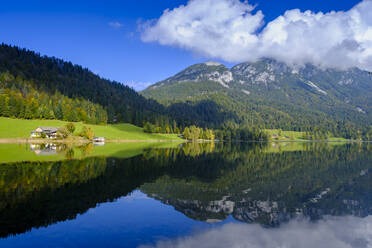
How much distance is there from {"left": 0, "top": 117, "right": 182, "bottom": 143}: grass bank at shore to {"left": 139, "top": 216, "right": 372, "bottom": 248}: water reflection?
114789 mm

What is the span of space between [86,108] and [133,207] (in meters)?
165

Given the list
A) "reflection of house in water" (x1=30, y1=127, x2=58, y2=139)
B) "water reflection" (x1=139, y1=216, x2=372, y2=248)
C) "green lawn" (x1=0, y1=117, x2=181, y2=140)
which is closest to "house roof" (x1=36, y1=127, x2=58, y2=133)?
"reflection of house in water" (x1=30, y1=127, x2=58, y2=139)

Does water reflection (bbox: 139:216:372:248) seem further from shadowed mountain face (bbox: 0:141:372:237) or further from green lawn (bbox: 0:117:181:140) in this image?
green lawn (bbox: 0:117:181:140)

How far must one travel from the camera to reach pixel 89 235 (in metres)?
14.6

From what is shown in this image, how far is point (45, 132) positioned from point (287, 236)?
132 meters

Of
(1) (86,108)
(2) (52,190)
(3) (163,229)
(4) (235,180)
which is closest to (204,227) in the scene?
(3) (163,229)

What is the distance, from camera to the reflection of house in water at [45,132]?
121 m

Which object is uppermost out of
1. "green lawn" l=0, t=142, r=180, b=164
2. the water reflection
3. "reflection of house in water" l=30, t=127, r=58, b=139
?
"reflection of house in water" l=30, t=127, r=58, b=139

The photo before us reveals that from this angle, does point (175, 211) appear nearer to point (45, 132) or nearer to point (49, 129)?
point (45, 132)

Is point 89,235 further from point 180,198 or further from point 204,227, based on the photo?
point 180,198

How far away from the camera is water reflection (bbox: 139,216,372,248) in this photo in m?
14.2

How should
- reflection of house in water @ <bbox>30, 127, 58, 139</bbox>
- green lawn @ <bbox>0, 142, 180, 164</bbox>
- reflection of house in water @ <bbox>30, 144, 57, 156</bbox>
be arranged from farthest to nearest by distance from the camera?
reflection of house in water @ <bbox>30, 127, 58, 139</bbox>, reflection of house in water @ <bbox>30, 144, 57, 156</bbox>, green lawn @ <bbox>0, 142, 180, 164</bbox>

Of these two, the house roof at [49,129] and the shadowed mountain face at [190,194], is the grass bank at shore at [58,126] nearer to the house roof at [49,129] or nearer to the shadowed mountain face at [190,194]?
the house roof at [49,129]

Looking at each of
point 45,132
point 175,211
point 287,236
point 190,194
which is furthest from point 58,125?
point 287,236
